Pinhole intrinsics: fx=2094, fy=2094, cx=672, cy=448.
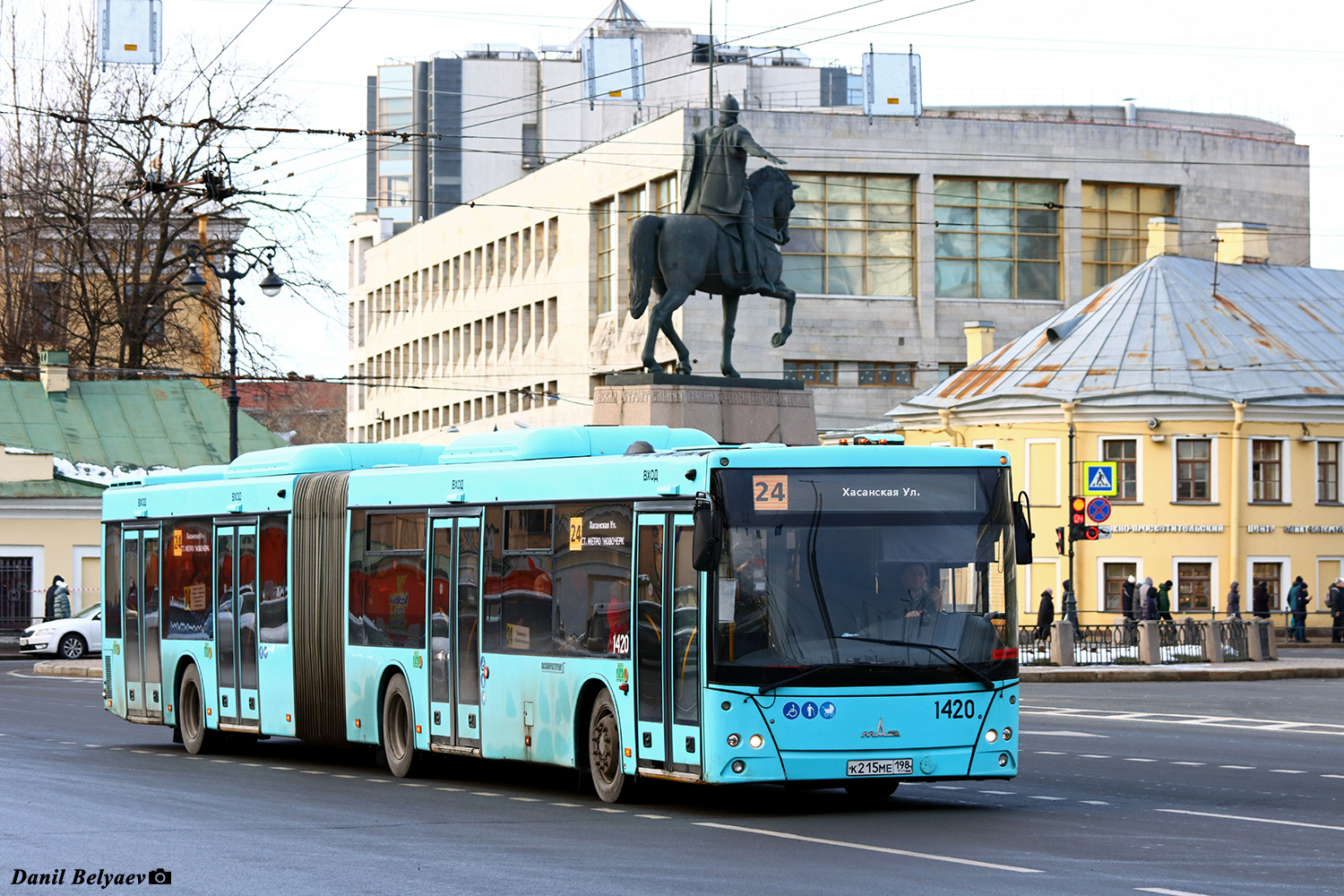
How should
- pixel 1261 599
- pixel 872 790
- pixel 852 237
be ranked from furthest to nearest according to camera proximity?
pixel 852 237
pixel 1261 599
pixel 872 790

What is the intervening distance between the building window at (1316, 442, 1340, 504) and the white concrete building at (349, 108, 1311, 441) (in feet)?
74.2

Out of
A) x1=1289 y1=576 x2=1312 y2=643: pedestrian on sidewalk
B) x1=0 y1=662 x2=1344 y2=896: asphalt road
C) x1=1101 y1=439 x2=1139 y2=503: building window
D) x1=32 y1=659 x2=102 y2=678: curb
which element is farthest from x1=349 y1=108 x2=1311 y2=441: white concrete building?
x1=0 y1=662 x2=1344 y2=896: asphalt road

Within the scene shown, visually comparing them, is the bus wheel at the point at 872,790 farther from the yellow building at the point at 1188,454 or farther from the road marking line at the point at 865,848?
the yellow building at the point at 1188,454

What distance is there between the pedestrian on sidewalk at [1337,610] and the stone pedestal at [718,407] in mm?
22367

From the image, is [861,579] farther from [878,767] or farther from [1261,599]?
[1261,599]

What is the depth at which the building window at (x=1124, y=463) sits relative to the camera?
2073 inches

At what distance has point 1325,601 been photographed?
53312 mm

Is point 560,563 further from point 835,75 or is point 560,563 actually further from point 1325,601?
point 835,75

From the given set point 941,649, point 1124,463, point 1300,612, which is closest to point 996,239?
point 1124,463

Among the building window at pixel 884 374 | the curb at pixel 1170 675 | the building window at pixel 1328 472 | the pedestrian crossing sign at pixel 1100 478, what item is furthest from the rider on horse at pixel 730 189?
the building window at pixel 884 374

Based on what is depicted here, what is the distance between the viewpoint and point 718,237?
107ft

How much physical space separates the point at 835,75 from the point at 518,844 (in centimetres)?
11296

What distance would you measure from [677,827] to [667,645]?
57.9 inches

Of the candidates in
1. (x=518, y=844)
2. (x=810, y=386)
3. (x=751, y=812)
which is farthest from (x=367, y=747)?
(x=810, y=386)
